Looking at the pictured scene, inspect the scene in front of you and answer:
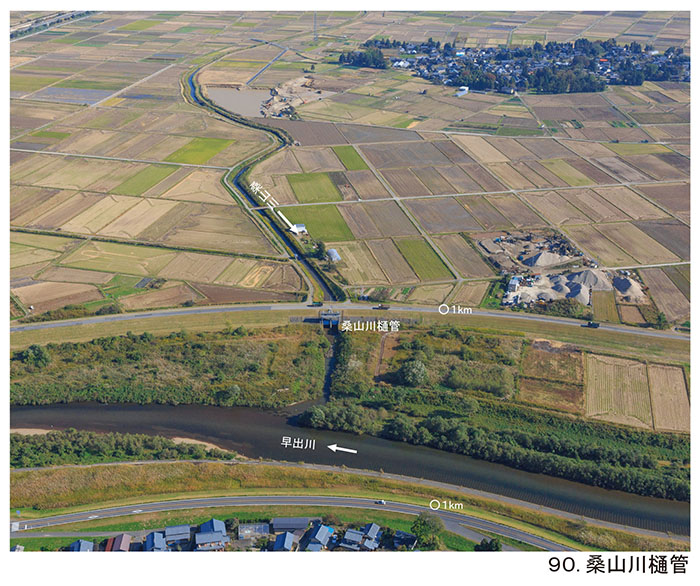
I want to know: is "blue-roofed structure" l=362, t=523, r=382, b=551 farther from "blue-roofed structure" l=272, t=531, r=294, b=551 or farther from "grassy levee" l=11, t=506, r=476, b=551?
"blue-roofed structure" l=272, t=531, r=294, b=551

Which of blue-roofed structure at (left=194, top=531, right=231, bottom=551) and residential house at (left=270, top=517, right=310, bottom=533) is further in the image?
residential house at (left=270, top=517, right=310, bottom=533)

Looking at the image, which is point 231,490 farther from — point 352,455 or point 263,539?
point 352,455

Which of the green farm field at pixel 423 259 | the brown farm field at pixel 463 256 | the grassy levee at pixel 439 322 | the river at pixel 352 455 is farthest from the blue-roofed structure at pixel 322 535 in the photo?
the brown farm field at pixel 463 256

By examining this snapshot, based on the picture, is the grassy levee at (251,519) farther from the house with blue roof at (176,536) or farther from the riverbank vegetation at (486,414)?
the riverbank vegetation at (486,414)

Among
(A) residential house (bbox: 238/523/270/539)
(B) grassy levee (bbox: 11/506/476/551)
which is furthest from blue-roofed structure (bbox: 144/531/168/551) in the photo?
(A) residential house (bbox: 238/523/270/539)

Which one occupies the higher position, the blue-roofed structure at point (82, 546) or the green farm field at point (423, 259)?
the green farm field at point (423, 259)
